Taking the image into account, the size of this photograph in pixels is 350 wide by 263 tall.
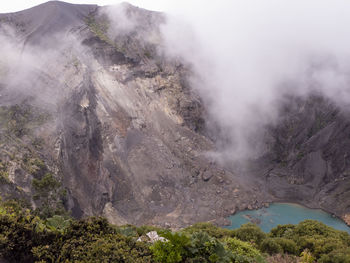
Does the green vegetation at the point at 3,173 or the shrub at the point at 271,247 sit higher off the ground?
the shrub at the point at 271,247

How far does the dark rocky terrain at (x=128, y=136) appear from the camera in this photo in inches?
1312

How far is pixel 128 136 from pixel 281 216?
27552 mm

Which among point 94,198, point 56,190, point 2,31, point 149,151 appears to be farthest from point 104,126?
point 2,31

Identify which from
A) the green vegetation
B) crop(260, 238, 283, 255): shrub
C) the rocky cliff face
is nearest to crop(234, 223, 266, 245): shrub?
crop(260, 238, 283, 255): shrub

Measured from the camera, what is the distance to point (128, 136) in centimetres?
4525

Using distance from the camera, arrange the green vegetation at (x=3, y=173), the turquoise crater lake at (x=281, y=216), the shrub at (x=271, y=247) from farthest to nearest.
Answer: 1. the turquoise crater lake at (x=281, y=216)
2. the green vegetation at (x=3, y=173)
3. the shrub at (x=271, y=247)

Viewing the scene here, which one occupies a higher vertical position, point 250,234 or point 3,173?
point 250,234

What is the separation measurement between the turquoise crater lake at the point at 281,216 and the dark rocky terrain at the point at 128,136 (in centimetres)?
147

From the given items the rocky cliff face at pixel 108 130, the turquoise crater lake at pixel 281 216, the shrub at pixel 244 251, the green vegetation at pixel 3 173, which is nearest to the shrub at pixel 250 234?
the shrub at pixel 244 251

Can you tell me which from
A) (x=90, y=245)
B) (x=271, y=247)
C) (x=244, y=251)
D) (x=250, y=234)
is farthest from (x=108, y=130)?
(x=90, y=245)

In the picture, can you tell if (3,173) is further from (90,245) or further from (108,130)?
(108,130)

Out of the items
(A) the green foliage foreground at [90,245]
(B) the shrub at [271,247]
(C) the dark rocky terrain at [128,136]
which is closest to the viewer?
(A) the green foliage foreground at [90,245]

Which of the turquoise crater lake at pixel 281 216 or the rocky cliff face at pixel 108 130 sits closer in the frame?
the rocky cliff face at pixel 108 130

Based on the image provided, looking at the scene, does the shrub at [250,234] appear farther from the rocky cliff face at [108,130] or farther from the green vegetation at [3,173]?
the green vegetation at [3,173]
